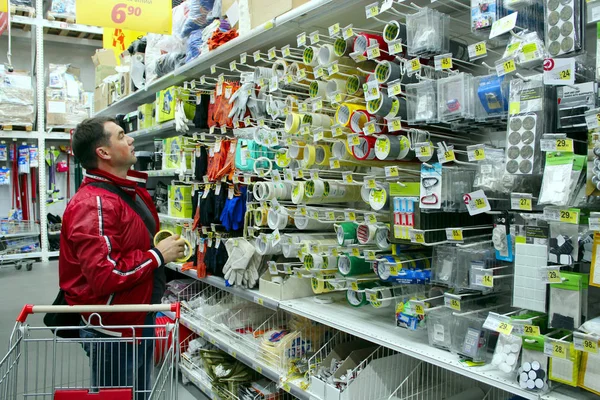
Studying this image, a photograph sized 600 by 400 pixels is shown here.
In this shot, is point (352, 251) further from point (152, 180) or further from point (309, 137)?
point (152, 180)

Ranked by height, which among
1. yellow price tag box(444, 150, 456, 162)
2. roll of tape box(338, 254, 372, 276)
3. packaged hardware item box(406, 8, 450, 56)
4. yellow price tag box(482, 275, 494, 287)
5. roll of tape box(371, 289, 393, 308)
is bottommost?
roll of tape box(371, 289, 393, 308)

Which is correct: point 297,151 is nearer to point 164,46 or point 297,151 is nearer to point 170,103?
point 170,103

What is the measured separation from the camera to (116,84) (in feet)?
18.4

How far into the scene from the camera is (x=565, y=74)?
1.38 meters

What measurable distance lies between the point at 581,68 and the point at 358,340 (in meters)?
1.67

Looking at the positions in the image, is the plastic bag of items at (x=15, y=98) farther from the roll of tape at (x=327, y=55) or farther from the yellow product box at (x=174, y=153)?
the roll of tape at (x=327, y=55)

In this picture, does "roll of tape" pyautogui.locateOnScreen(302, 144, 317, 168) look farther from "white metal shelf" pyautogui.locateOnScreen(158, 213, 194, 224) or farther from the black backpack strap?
"white metal shelf" pyautogui.locateOnScreen(158, 213, 194, 224)

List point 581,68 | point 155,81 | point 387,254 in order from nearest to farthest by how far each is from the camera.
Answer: point 581,68 → point 387,254 → point 155,81

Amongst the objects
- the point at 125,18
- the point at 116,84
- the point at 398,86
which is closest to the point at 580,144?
the point at 398,86

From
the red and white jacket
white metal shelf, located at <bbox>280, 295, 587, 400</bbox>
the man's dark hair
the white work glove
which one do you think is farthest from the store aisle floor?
the man's dark hair

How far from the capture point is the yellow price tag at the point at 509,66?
5.02ft

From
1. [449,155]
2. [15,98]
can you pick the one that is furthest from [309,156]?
[15,98]

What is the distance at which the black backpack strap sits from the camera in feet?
8.05

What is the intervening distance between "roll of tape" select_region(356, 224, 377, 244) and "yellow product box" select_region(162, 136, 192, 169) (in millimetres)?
2056
